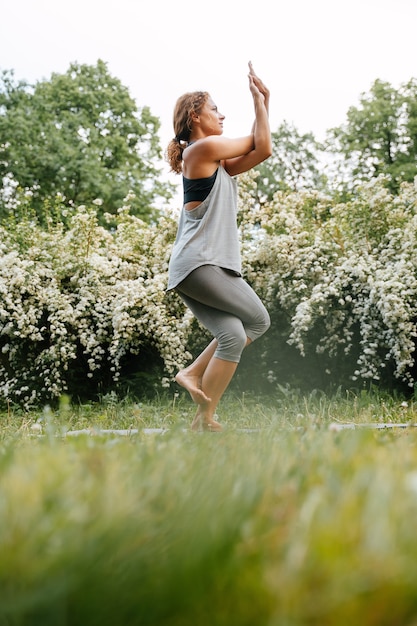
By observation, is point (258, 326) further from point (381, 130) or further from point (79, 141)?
point (381, 130)

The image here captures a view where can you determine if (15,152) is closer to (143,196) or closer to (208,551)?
(143,196)

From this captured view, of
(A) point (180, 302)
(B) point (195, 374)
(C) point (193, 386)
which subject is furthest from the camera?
(A) point (180, 302)

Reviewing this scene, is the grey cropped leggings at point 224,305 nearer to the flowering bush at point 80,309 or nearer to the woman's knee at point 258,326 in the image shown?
the woman's knee at point 258,326

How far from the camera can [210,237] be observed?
4008mm

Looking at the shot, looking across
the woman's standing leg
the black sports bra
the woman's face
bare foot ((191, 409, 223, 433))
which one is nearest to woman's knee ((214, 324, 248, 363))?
the woman's standing leg

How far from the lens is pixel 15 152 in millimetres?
23328

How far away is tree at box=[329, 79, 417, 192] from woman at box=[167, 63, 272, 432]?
2317 cm

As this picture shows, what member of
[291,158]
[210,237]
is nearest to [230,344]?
[210,237]

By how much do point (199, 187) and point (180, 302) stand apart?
3005 millimetres

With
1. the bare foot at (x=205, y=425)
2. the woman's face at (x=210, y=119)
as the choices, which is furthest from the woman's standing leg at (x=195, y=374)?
the woman's face at (x=210, y=119)

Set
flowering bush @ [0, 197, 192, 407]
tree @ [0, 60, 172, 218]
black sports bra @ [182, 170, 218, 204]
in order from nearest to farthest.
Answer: black sports bra @ [182, 170, 218, 204] < flowering bush @ [0, 197, 192, 407] < tree @ [0, 60, 172, 218]

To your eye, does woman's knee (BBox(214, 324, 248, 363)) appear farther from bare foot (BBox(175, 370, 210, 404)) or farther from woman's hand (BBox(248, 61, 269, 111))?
woman's hand (BBox(248, 61, 269, 111))

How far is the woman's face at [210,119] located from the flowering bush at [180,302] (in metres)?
2.21

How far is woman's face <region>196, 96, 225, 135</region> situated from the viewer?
429 cm
